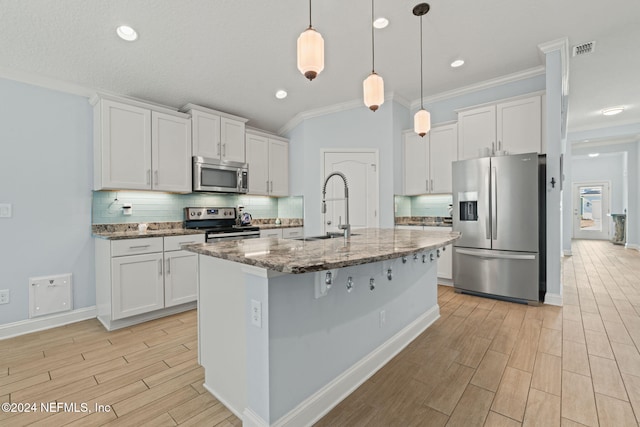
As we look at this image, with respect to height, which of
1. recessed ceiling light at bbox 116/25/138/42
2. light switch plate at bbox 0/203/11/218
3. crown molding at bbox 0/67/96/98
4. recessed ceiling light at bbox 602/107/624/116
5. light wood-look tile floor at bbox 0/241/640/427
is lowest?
Answer: light wood-look tile floor at bbox 0/241/640/427

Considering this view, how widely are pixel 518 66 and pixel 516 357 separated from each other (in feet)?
11.4

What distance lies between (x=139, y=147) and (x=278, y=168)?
6.96 feet

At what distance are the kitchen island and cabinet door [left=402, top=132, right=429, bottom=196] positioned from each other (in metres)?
2.64

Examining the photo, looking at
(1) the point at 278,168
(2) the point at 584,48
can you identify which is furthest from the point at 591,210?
(1) the point at 278,168

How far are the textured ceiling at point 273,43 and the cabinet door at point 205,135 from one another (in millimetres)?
232

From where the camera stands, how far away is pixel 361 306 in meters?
1.93

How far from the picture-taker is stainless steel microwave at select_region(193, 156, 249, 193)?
3768 millimetres

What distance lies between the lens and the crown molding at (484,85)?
3723 millimetres

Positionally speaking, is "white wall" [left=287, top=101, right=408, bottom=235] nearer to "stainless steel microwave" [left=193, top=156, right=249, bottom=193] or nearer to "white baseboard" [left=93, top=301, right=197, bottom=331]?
"stainless steel microwave" [left=193, top=156, right=249, bottom=193]

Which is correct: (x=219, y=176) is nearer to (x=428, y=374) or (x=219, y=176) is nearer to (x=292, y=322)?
(x=292, y=322)

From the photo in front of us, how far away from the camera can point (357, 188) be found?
14.9 feet

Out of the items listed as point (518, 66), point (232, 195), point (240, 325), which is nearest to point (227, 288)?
point (240, 325)

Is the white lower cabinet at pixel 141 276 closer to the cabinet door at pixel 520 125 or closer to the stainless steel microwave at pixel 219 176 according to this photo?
the stainless steel microwave at pixel 219 176

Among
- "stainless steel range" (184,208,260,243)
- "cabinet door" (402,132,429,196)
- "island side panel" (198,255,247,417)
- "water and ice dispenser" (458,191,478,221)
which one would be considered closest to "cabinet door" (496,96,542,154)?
"water and ice dispenser" (458,191,478,221)
